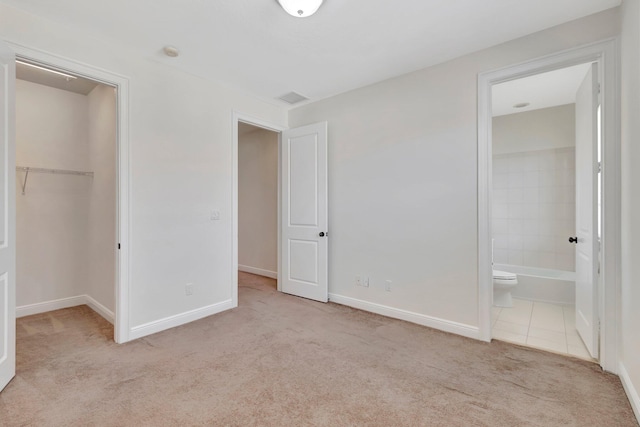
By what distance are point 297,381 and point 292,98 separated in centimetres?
320

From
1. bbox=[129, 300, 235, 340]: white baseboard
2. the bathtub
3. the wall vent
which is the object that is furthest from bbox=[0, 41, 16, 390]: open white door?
the bathtub

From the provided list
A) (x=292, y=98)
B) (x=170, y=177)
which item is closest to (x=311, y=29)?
(x=292, y=98)

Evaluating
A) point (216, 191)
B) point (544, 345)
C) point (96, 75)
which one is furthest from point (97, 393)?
point (544, 345)

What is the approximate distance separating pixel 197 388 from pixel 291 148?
297 centimetres

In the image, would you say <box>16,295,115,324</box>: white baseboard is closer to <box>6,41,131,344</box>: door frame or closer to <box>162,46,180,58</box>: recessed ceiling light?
<box>6,41,131,344</box>: door frame

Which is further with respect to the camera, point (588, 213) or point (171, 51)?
point (171, 51)

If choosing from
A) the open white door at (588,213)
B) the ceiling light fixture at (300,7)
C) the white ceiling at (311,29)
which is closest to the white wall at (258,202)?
the white ceiling at (311,29)

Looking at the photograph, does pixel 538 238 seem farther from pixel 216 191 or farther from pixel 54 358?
pixel 54 358

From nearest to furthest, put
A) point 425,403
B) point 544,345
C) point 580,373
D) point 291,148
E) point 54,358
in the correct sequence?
point 425,403
point 580,373
point 54,358
point 544,345
point 291,148

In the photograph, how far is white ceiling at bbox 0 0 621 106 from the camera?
206cm

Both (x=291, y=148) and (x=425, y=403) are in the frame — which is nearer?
(x=425, y=403)

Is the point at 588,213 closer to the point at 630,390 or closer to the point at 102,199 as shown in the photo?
the point at 630,390

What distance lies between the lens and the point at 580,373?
209 centimetres

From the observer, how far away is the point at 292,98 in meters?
3.79
